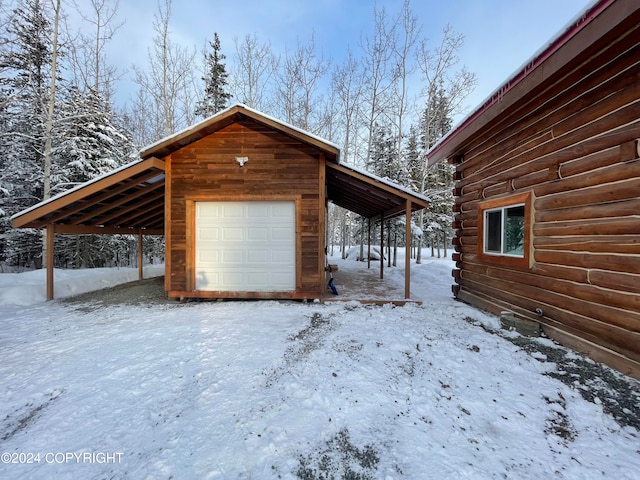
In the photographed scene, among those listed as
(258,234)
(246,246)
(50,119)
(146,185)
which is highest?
(50,119)

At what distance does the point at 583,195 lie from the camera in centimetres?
356

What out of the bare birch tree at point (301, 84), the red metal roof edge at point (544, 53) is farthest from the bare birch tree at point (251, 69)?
the red metal roof edge at point (544, 53)

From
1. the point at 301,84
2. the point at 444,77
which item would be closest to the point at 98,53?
the point at 301,84

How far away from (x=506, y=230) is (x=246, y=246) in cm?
560

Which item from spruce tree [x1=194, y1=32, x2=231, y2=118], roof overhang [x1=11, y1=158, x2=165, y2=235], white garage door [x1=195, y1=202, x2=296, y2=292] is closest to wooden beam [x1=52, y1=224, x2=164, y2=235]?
roof overhang [x1=11, y1=158, x2=165, y2=235]

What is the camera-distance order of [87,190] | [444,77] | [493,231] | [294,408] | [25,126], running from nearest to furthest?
[294,408]
[493,231]
[87,190]
[25,126]
[444,77]

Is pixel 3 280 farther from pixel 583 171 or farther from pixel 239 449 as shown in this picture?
pixel 583 171

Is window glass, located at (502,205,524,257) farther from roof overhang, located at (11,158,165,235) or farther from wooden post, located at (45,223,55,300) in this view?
wooden post, located at (45,223,55,300)

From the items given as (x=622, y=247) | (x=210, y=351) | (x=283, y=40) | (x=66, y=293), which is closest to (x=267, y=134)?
(x=210, y=351)

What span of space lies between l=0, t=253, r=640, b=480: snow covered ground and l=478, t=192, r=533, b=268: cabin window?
1.45 metres

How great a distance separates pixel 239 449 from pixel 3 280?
1075cm

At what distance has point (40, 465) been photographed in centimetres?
192

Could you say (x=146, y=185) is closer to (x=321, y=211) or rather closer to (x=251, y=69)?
(x=321, y=211)

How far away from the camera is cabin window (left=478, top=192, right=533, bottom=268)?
14.7ft
